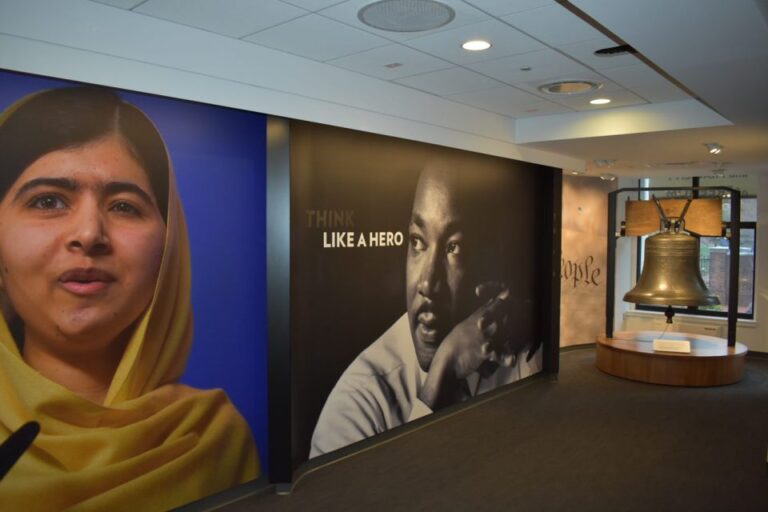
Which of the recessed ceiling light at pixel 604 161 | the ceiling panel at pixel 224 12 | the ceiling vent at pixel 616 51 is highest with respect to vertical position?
the ceiling panel at pixel 224 12

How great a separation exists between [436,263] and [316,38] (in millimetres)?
2539

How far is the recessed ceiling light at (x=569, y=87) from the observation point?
15.0ft

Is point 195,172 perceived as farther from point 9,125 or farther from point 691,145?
point 691,145

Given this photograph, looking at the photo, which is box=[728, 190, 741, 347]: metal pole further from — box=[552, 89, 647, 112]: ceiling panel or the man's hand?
box=[552, 89, 647, 112]: ceiling panel

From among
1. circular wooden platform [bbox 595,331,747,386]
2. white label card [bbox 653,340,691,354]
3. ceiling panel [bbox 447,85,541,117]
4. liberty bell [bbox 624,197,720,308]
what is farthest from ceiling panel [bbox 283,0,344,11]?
white label card [bbox 653,340,691,354]

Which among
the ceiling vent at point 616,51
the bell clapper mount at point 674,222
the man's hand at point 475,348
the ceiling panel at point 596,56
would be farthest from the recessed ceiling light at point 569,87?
the bell clapper mount at point 674,222

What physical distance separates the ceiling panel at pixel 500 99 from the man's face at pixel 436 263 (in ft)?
2.24

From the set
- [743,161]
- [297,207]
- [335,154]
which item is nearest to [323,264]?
[297,207]

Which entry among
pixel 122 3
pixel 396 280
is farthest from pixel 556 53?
pixel 122 3

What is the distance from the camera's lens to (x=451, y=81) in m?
4.56

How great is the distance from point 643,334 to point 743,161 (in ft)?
8.32

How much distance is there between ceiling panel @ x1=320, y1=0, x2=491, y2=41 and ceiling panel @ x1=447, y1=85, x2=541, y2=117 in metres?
1.55

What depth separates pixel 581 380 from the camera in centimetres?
740

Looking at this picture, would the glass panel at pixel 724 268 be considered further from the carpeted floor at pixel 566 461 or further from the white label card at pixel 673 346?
the carpeted floor at pixel 566 461
